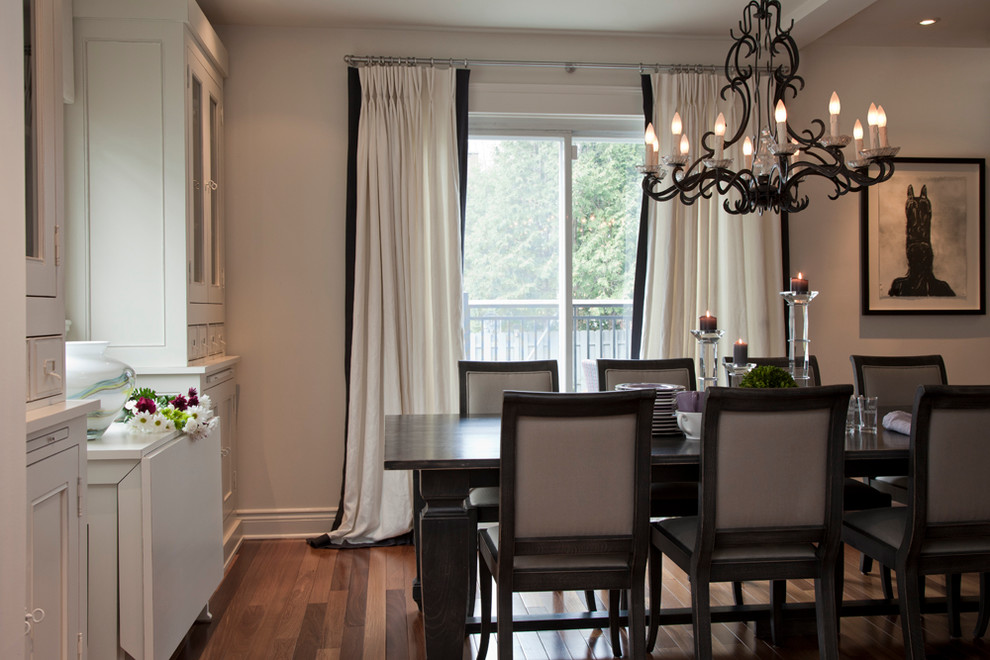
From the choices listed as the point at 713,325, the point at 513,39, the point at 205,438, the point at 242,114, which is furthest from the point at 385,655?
the point at 513,39

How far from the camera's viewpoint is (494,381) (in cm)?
324

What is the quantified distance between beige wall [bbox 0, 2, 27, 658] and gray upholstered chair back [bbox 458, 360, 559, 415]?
71.7 inches

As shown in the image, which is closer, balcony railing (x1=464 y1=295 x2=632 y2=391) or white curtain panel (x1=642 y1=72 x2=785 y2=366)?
white curtain panel (x1=642 y1=72 x2=785 y2=366)

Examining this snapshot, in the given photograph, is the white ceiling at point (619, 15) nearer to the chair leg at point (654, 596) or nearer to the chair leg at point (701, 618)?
the chair leg at point (654, 596)

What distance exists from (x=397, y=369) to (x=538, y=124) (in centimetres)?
161

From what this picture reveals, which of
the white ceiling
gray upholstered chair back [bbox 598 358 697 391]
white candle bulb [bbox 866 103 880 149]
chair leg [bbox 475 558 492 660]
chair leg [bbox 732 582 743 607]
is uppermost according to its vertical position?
the white ceiling

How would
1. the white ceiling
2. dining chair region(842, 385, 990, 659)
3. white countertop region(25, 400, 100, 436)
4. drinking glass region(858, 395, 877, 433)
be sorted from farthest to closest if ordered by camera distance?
the white ceiling < drinking glass region(858, 395, 877, 433) < dining chair region(842, 385, 990, 659) < white countertop region(25, 400, 100, 436)

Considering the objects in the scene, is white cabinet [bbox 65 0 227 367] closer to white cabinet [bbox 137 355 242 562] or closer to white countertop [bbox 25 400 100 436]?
white cabinet [bbox 137 355 242 562]

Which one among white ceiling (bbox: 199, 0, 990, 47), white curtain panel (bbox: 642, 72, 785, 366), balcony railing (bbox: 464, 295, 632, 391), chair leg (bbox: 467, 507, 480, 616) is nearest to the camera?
chair leg (bbox: 467, 507, 480, 616)

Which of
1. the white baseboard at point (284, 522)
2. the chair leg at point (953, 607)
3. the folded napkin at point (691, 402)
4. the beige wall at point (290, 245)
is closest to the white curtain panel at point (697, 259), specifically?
the beige wall at point (290, 245)

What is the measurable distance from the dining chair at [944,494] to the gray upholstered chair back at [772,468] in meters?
0.30

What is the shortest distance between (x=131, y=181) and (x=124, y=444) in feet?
4.58

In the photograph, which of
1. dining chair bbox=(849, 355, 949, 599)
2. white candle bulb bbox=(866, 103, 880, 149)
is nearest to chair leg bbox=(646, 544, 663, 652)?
dining chair bbox=(849, 355, 949, 599)

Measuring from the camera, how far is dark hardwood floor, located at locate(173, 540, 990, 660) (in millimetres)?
2635
